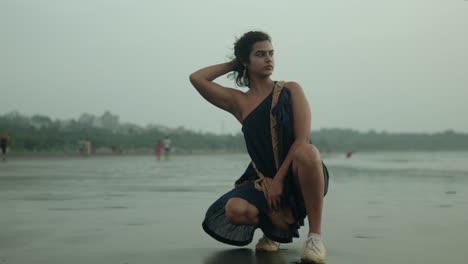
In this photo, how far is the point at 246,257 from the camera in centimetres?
405

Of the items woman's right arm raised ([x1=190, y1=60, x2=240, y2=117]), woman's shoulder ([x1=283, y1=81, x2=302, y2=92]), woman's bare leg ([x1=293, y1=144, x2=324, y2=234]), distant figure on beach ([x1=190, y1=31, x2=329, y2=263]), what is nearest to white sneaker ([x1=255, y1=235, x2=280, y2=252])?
distant figure on beach ([x1=190, y1=31, x2=329, y2=263])

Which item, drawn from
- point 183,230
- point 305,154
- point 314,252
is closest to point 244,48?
point 305,154

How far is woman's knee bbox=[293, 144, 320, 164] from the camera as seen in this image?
391 centimetres

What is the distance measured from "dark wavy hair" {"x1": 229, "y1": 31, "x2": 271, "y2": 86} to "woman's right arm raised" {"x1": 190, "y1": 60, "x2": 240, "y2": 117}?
0.13m

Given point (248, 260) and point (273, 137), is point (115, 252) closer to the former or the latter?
point (248, 260)

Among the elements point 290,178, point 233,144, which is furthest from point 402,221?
point 233,144

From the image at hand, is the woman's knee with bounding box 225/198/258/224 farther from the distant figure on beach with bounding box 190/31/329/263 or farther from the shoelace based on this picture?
the shoelace

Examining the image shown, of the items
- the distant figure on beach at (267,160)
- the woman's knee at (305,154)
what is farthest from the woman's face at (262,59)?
the woman's knee at (305,154)

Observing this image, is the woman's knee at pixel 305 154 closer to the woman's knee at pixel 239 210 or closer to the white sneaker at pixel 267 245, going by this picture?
the woman's knee at pixel 239 210

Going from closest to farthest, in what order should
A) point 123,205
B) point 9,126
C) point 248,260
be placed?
point 248,260 < point 123,205 < point 9,126

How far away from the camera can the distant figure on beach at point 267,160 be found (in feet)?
13.1

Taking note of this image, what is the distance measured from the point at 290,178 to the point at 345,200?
4428mm

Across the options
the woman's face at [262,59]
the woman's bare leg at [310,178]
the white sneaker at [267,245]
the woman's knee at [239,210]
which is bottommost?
the white sneaker at [267,245]

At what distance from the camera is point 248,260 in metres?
3.92
